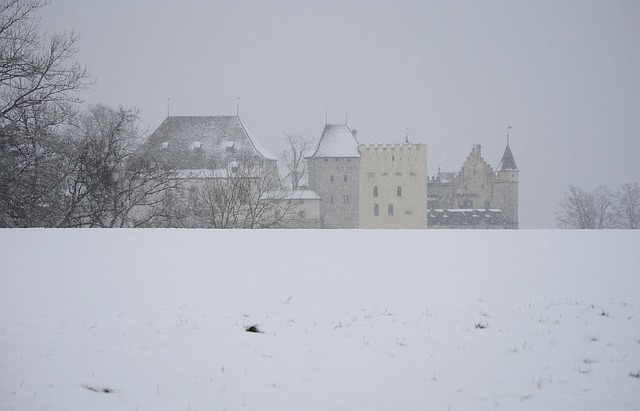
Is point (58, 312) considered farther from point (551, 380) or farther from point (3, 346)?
point (551, 380)

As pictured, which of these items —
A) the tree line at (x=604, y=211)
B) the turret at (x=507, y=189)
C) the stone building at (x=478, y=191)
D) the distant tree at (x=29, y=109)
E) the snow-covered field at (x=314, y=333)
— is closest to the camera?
the snow-covered field at (x=314, y=333)

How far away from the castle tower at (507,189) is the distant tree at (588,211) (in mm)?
6553

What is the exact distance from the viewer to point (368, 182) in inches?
2982

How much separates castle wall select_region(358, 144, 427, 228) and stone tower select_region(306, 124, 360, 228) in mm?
1232

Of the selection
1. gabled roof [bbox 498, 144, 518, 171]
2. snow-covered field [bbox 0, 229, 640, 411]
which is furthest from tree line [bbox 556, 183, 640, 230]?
snow-covered field [bbox 0, 229, 640, 411]

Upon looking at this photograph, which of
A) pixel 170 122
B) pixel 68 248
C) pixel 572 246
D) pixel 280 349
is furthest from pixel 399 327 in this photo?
pixel 170 122

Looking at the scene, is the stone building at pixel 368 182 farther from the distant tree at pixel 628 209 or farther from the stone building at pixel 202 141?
the distant tree at pixel 628 209

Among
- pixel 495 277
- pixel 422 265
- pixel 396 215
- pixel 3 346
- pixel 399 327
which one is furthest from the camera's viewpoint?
pixel 396 215

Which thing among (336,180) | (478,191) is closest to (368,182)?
(336,180)

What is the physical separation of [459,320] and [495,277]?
134 inches

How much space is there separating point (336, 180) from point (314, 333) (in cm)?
6719

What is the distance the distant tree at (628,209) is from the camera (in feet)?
235

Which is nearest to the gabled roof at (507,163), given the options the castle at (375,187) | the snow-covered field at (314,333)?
the castle at (375,187)

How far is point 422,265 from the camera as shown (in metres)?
12.0
